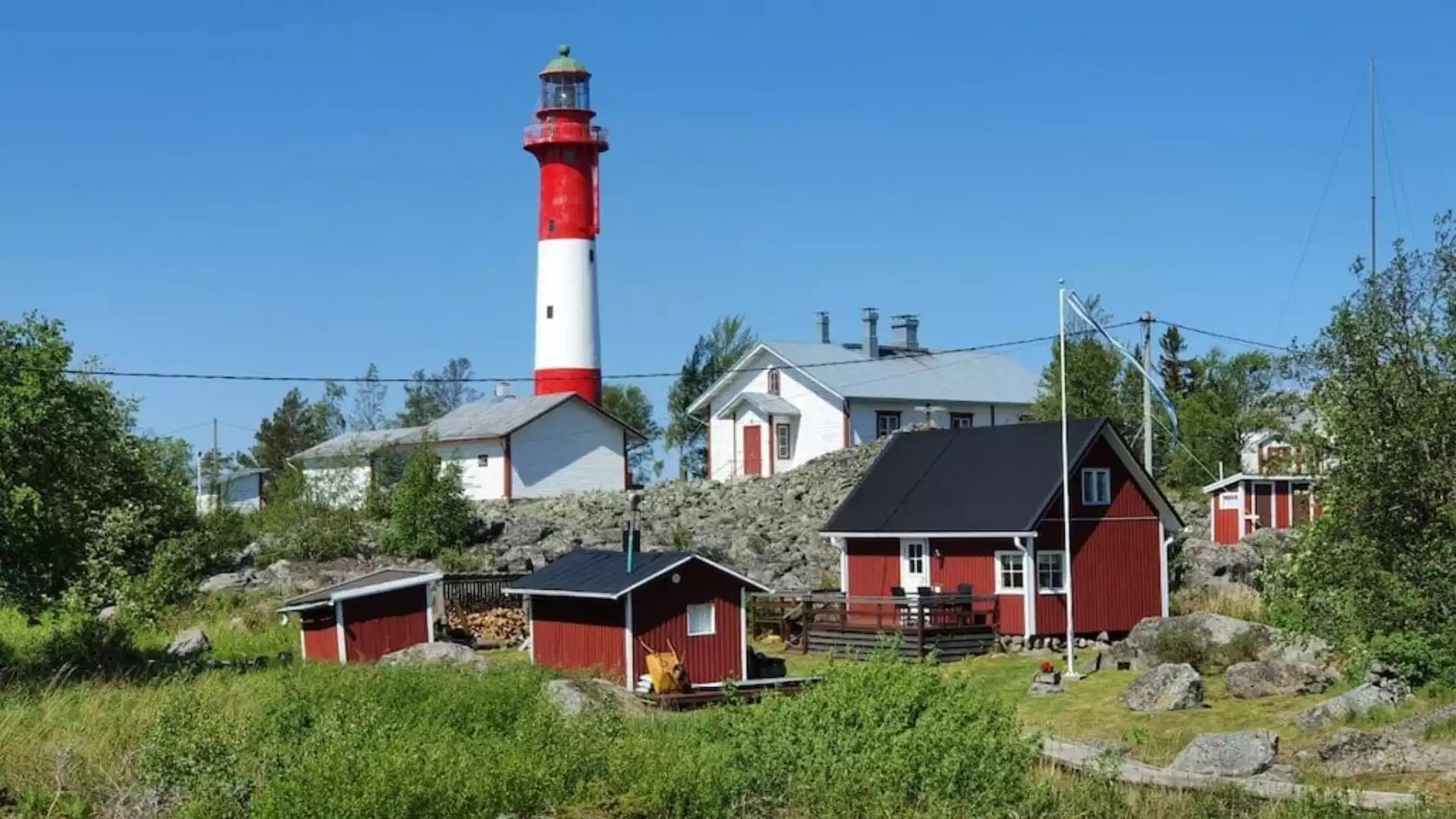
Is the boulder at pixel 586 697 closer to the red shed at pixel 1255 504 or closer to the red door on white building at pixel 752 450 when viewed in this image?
the red shed at pixel 1255 504

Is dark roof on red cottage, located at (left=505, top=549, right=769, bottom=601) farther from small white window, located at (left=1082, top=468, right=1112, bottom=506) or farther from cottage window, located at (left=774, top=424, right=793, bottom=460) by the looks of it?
cottage window, located at (left=774, top=424, right=793, bottom=460)

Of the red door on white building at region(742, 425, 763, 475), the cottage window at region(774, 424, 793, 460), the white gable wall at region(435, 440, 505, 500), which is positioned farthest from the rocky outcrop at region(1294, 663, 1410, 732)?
the red door on white building at region(742, 425, 763, 475)

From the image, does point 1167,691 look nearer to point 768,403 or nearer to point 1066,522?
point 1066,522

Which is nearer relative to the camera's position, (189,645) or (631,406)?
(189,645)

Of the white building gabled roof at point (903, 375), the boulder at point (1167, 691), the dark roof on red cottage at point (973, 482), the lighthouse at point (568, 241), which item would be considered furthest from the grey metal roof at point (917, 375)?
the boulder at point (1167, 691)

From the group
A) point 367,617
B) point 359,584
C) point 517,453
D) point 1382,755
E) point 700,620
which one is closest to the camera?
point 1382,755

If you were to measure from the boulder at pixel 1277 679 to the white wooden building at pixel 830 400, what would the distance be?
29681 mm

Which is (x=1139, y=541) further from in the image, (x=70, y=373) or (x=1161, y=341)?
(x=1161, y=341)

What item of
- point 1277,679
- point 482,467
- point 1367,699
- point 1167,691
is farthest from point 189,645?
point 482,467

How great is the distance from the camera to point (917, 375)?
204 feet

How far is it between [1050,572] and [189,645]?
1660cm

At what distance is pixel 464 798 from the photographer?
1562 centimetres

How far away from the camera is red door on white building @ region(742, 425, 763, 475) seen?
60281 mm

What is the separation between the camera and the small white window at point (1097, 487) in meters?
36.6
